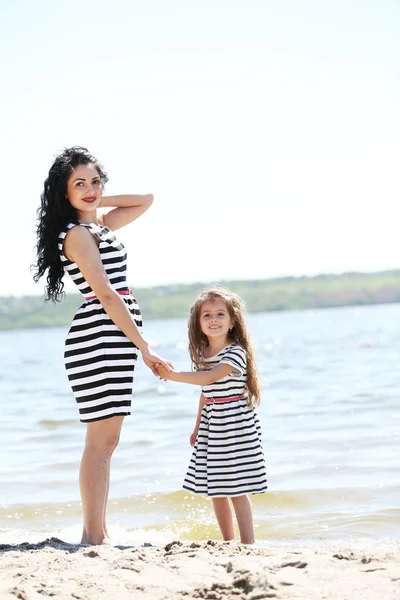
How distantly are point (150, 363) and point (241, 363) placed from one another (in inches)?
21.2

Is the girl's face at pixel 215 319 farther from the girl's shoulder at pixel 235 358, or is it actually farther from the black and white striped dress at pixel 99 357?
the black and white striped dress at pixel 99 357

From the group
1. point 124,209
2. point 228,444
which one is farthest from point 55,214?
point 228,444

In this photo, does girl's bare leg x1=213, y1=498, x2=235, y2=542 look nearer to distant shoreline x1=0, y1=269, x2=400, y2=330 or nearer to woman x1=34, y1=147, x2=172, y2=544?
woman x1=34, y1=147, x2=172, y2=544

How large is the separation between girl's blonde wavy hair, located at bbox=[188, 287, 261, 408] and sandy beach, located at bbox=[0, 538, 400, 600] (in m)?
1.05

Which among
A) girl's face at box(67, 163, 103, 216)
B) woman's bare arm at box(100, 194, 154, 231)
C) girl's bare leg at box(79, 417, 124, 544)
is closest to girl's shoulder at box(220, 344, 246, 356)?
girl's bare leg at box(79, 417, 124, 544)

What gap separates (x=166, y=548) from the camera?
3660mm

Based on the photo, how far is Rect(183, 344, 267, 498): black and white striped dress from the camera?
13.3ft

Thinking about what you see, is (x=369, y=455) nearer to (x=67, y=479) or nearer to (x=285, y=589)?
(x=67, y=479)

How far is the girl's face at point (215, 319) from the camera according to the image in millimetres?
4250

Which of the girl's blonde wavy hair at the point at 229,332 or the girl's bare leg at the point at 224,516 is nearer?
the girl's bare leg at the point at 224,516

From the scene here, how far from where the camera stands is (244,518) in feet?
13.4

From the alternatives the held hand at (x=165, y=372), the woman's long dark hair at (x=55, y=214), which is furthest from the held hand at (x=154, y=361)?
the woman's long dark hair at (x=55, y=214)

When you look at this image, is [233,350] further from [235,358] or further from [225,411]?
[225,411]

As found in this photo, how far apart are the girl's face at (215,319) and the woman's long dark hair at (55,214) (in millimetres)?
814
